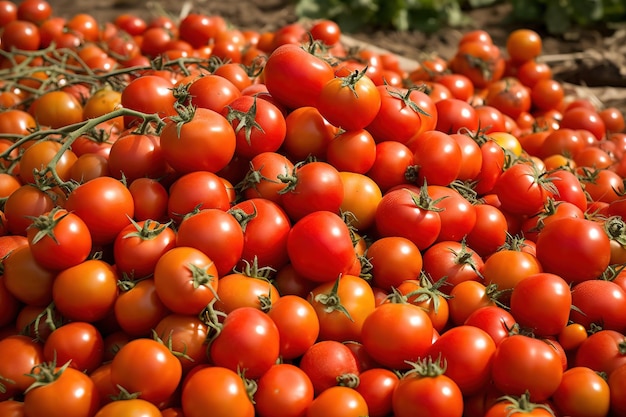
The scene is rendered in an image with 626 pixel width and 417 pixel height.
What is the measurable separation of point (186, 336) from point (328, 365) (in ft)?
1.20

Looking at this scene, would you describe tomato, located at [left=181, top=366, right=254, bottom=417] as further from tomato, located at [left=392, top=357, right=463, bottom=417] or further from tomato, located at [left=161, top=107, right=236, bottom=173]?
tomato, located at [left=161, top=107, right=236, bottom=173]

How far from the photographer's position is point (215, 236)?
1.87 meters

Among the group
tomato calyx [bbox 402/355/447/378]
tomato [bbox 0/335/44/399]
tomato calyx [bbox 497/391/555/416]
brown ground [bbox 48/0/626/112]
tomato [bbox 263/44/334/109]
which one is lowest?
brown ground [bbox 48/0/626/112]

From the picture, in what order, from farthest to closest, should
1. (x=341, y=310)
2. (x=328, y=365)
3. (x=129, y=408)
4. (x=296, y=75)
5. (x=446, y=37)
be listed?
(x=446, y=37)
(x=296, y=75)
(x=341, y=310)
(x=328, y=365)
(x=129, y=408)

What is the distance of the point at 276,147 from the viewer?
7.34ft

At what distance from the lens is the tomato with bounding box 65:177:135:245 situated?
6.41 feet

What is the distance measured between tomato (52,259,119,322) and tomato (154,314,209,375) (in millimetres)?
173

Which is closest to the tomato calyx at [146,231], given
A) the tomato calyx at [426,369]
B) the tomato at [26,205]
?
the tomato at [26,205]

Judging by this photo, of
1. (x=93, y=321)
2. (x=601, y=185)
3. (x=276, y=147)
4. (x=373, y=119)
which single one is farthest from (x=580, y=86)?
(x=93, y=321)

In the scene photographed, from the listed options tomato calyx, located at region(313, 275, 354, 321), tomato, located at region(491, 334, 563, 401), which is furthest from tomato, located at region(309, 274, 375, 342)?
tomato, located at region(491, 334, 563, 401)

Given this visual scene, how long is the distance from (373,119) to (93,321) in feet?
3.48

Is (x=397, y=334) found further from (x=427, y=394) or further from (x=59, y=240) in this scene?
(x=59, y=240)

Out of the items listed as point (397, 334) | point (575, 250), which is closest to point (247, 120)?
point (397, 334)

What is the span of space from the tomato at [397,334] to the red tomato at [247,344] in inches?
9.9
